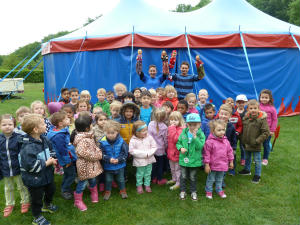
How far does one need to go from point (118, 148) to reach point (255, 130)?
88.1 inches

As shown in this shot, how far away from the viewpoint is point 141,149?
140 inches

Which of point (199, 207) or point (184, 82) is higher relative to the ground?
point (184, 82)

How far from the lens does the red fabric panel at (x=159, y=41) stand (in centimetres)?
705

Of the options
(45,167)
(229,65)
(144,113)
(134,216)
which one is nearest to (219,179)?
(134,216)

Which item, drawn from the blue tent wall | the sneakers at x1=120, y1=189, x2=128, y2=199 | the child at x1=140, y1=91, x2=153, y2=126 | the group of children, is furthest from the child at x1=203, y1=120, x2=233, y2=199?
the blue tent wall

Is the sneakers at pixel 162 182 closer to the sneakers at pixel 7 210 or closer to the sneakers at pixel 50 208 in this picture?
the sneakers at pixel 50 208

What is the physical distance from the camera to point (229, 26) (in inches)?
307

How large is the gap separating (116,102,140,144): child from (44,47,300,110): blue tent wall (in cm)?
372

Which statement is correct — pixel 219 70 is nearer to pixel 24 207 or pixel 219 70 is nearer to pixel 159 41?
pixel 159 41

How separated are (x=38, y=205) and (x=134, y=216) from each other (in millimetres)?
1228

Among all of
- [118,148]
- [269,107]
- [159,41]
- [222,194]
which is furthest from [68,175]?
[159,41]

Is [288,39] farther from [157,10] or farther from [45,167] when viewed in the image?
[45,167]

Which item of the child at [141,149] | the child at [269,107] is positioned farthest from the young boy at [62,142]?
the child at [269,107]

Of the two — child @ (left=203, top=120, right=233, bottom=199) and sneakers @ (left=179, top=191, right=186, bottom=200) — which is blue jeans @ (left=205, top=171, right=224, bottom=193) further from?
sneakers @ (left=179, top=191, right=186, bottom=200)
